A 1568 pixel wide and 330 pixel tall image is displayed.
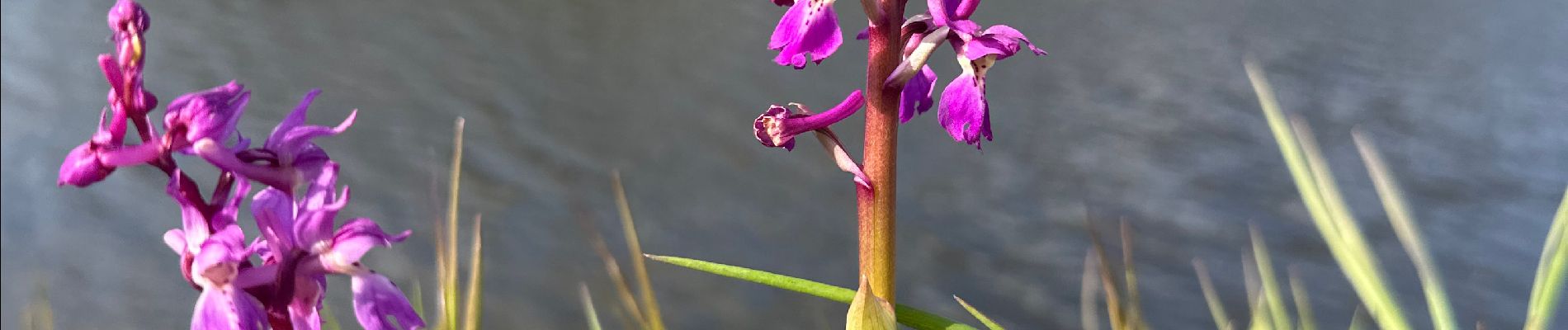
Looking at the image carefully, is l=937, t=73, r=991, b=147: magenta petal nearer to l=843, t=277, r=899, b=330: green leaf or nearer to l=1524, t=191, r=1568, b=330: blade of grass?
l=843, t=277, r=899, b=330: green leaf

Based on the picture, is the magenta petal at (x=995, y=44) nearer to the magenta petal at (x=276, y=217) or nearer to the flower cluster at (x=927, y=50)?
the flower cluster at (x=927, y=50)

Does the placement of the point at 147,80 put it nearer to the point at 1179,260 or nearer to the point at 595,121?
the point at 595,121

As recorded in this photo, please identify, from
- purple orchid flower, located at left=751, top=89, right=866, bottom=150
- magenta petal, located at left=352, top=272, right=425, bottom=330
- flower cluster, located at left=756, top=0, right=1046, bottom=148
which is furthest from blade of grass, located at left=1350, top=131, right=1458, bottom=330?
magenta petal, located at left=352, top=272, right=425, bottom=330

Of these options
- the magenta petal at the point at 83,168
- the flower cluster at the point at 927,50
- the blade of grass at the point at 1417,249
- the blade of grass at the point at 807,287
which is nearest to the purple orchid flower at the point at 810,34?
the flower cluster at the point at 927,50

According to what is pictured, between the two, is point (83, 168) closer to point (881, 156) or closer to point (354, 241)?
point (354, 241)

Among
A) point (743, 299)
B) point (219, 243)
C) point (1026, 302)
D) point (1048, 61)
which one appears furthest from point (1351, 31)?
point (219, 243)

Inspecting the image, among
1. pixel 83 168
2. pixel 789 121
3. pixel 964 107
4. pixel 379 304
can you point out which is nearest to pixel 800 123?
pixel 789 121
